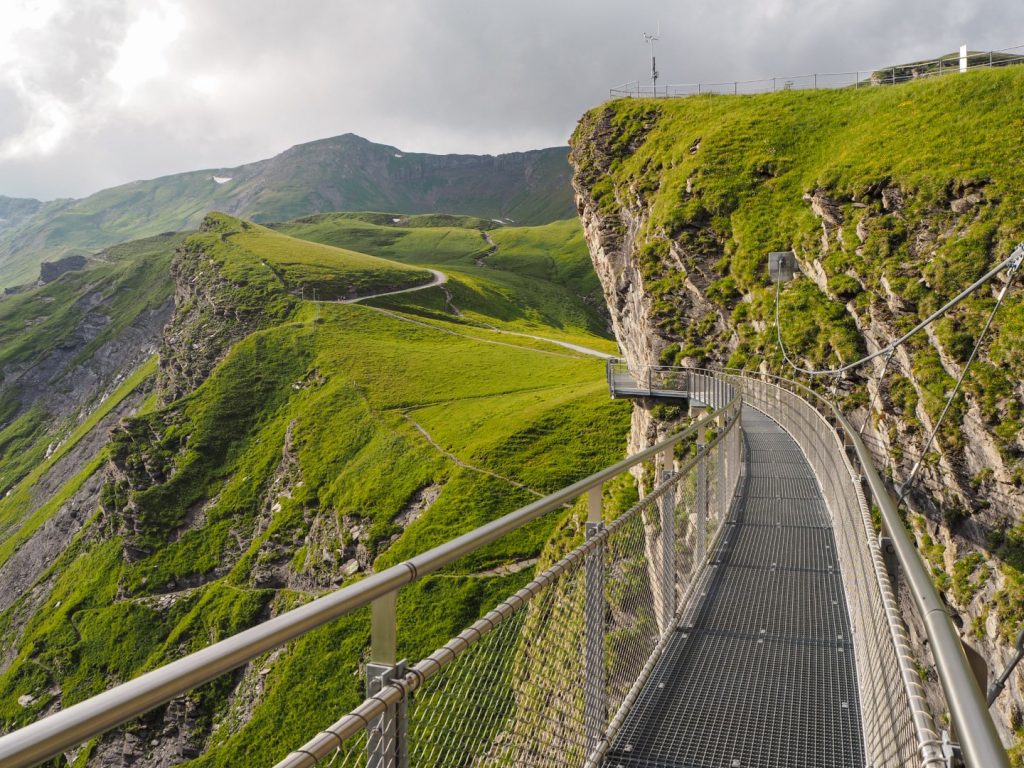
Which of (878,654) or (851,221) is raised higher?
(851,221)

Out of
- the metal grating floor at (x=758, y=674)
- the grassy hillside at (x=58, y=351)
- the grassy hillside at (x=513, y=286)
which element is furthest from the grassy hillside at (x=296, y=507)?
the grassy hillside at (x=58, y=351)

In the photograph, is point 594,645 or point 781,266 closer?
point 594,645

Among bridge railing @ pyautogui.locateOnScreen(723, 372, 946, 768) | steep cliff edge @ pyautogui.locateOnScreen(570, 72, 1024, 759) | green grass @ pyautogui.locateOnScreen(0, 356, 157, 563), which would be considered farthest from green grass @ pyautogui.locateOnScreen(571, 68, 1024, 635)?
green grass @ pyautogui.locateOnScreen(0, 356, 157, 563)

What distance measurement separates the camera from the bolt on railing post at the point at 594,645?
A: 4.71 metres

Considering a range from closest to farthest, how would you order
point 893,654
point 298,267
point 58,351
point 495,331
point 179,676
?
point 179,676
point 893,654
point 495,331
point 298,267
point 58,351

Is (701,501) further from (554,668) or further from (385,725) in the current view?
(385,725)

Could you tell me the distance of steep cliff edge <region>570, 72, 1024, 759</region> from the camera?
66.3 feet

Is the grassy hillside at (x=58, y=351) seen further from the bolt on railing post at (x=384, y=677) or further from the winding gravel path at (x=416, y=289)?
the bolt on railing post at (x=384, y=677)

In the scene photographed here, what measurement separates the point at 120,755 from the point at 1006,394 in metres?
50.2

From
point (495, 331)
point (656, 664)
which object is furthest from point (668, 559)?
point (495, 331)

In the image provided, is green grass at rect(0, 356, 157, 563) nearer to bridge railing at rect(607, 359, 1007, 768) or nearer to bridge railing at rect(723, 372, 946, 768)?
bridge railing at rect(723, 372, 946, 768)

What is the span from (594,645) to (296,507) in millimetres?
55305

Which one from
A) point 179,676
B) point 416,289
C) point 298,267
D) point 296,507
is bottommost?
point 296,507

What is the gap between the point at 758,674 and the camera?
6129mm
